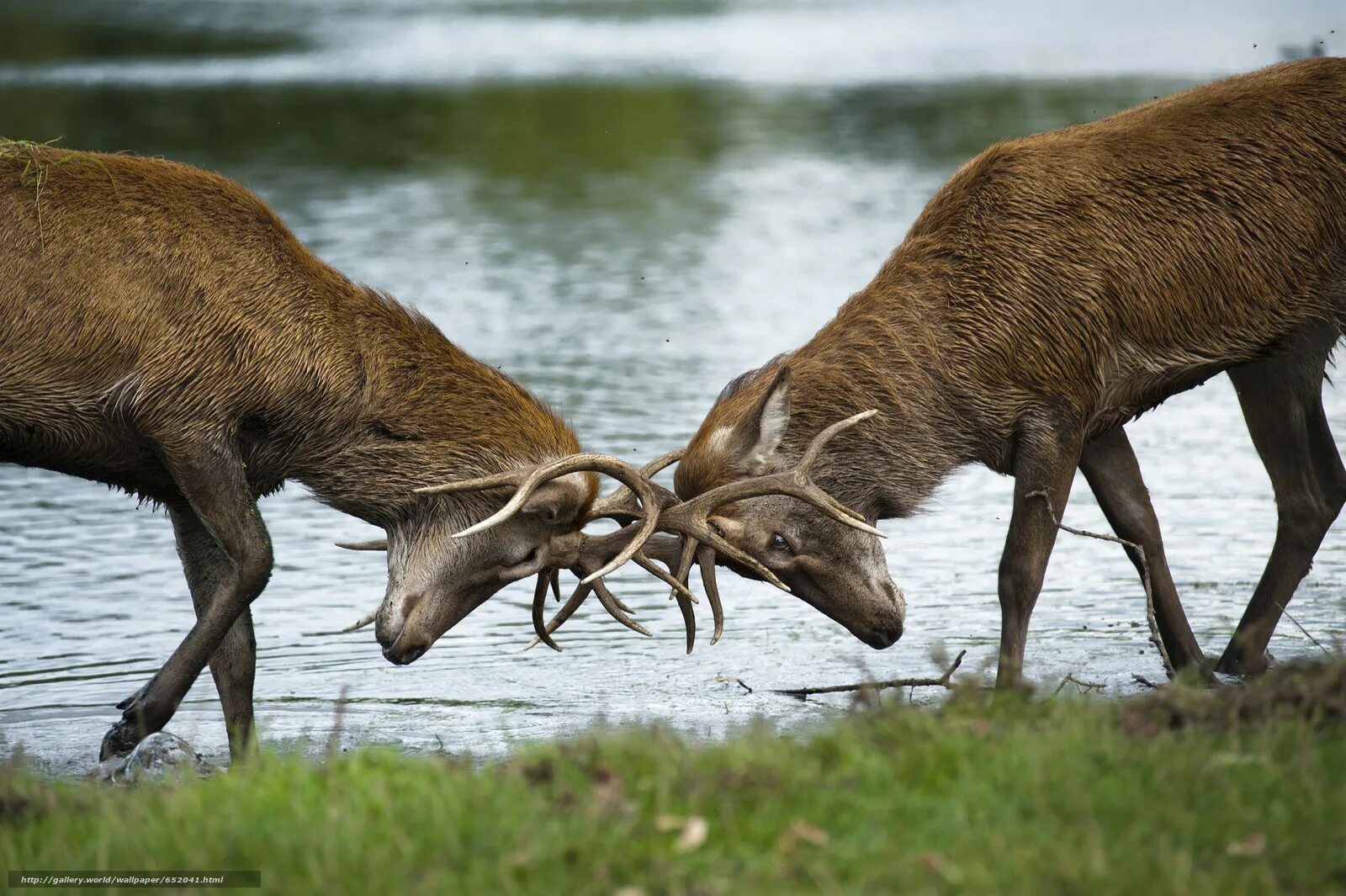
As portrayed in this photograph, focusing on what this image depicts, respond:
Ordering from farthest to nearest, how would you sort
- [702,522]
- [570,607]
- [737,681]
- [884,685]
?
[737,681], [570,607], [702,522], [884,685]

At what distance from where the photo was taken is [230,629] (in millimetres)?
6883

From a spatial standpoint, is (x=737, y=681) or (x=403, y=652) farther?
(x=737, y=681)

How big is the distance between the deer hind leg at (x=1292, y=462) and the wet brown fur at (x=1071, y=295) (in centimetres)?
47

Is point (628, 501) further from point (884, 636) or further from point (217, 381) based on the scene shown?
point (217, 381)

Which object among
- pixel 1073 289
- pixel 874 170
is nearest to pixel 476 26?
pixel 874 170

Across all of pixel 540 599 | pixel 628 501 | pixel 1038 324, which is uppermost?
pixel 1038 324

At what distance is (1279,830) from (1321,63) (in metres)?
4.23

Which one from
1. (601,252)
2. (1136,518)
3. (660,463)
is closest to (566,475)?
(660,463)

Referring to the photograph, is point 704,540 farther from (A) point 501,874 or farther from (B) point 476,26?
(B) point 476,26

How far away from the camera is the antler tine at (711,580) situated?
687cm

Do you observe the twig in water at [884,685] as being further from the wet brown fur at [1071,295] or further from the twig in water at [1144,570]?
the wet brown fur at [1071,295]

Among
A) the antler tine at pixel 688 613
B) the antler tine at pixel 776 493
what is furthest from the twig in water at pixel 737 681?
the antler tine at pixel 776 493

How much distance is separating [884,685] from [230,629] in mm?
2367

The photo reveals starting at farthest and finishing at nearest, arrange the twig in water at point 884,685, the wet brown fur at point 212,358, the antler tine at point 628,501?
the antler tine at point 628,501 < the wet brown fur at point 212,358 < the twig in water at point 884,685
